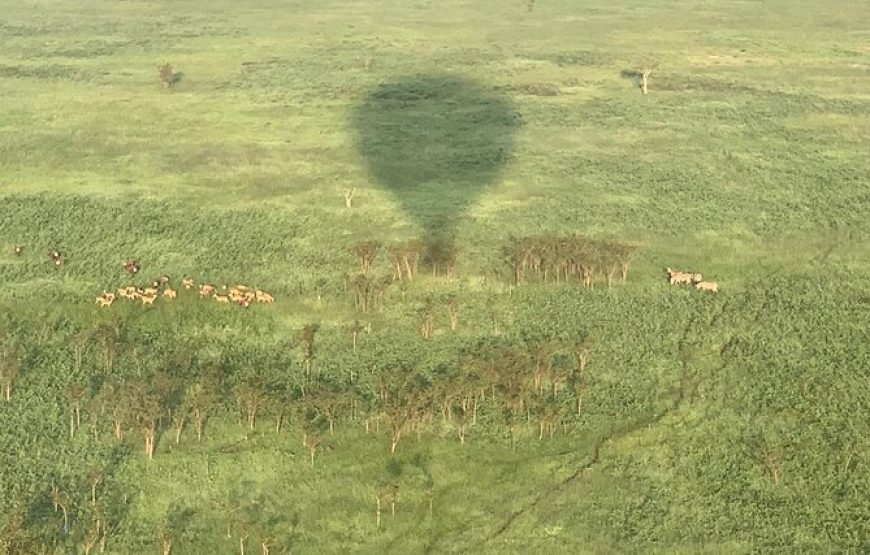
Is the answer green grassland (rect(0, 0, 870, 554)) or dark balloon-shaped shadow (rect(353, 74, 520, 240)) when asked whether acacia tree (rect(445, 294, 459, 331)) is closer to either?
green grassland (rect(0, 0, 870, 554))

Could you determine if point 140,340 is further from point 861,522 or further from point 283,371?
point 861,522

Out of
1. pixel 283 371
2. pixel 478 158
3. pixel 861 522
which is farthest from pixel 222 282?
pixel 861 522

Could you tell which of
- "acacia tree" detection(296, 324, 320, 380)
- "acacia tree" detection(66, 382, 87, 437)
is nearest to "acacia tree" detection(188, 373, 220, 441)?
"acacia tree" detection(296, 324, 320, 380)

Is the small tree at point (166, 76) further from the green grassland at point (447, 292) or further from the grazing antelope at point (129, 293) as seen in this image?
the grazing antelope at point (129, 293)

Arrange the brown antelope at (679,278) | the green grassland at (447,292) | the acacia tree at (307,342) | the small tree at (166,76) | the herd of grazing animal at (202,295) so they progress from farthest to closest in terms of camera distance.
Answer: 1. the small tree at (166,76)
2. the brown antelope at (679,278)
3. the herd of grazing animal at (202,295)
4. the acacia tree at (307,342)
5. the green grassland at (447,292)

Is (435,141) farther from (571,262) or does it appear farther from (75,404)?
(75,404)

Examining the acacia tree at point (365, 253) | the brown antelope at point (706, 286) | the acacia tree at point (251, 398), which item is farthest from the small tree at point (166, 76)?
the brown antelope at point (706, 286)
